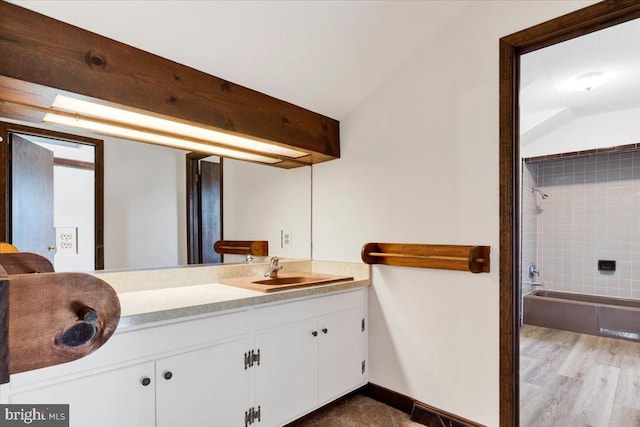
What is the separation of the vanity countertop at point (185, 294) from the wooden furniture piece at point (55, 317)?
1.09 metres

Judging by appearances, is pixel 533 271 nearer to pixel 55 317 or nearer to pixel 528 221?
pixel 528 221

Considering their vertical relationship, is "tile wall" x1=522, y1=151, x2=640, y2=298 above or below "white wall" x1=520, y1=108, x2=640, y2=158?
below

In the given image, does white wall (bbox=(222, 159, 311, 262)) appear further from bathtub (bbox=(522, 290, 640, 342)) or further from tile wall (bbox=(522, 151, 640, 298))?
tile wall (bbox=(522, 151, 640, 298))

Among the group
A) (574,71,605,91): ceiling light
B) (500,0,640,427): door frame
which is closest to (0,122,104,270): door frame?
(500,0,640,427): door frame

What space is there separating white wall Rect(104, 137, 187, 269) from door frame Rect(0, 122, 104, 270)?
0.02 metres

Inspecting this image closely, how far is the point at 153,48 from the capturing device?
1620 millimetres

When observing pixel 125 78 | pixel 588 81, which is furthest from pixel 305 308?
pixel 588 81

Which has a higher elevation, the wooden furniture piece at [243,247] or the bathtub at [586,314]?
the wooden furniture piece at [243,247]

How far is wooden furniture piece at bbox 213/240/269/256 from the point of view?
2.40 metres

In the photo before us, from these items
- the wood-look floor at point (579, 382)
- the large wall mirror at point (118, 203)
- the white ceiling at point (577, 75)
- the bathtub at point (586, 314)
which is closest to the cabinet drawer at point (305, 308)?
the large wall mirror at point (118, 203)

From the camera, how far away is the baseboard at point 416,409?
1992 mm

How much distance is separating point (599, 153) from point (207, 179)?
453 centimetres

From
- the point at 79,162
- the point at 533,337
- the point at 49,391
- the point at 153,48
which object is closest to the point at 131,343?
the point at 49,391

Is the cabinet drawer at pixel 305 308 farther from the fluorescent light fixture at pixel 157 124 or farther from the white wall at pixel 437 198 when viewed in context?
the fluorescent light fixture at pixel 157 124
